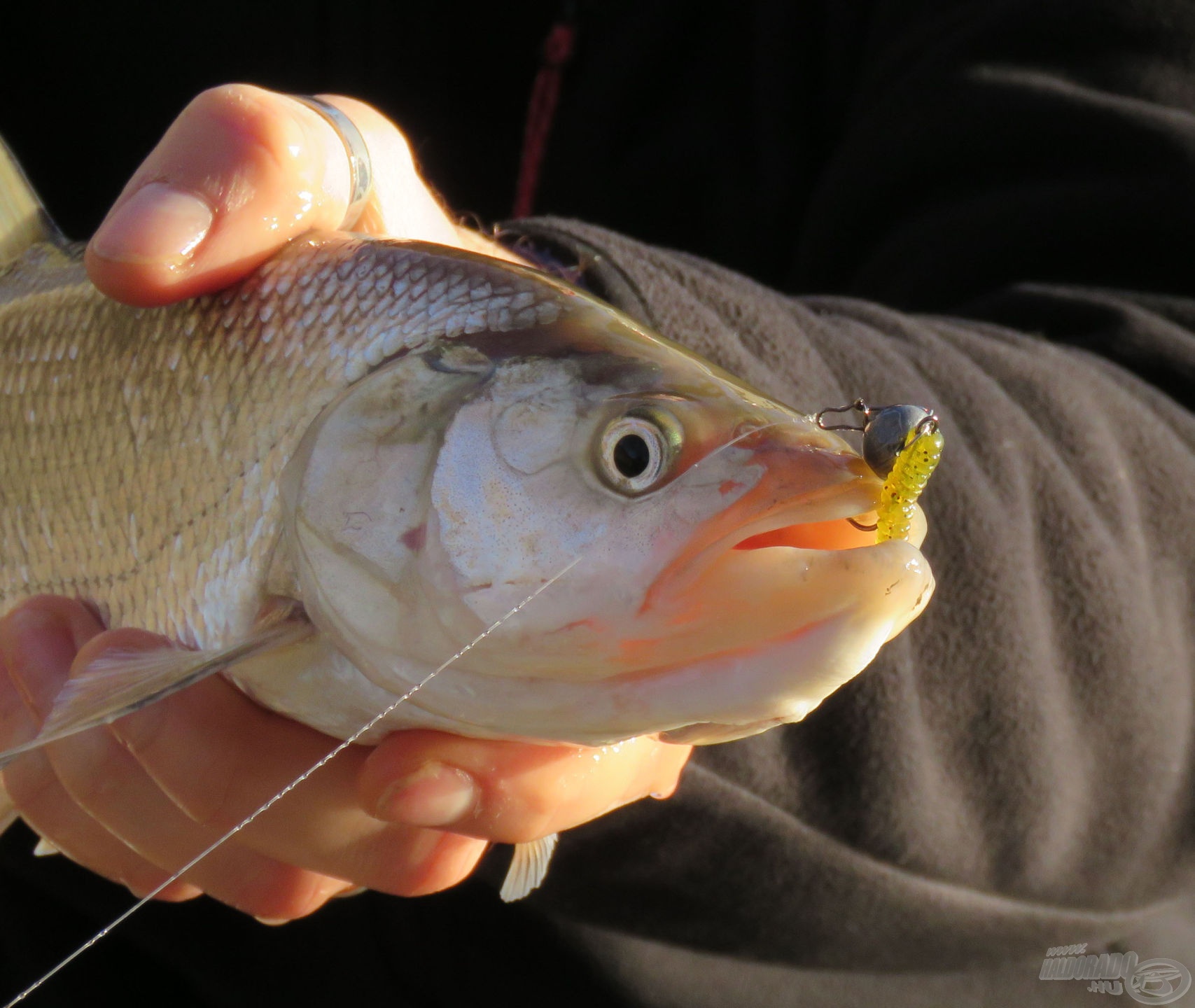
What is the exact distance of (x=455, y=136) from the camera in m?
2.30

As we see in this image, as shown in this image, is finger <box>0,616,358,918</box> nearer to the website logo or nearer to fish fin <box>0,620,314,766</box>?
fish fin <box>0,620,314,766</box>

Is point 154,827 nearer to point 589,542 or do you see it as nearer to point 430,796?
point 430,796

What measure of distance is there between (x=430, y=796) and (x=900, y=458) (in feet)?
1.63

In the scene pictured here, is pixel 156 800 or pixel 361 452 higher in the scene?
pixel 361 452

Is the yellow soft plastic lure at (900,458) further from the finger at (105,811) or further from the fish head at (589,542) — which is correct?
the finger at (105,811)

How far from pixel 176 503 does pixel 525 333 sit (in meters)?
0.42

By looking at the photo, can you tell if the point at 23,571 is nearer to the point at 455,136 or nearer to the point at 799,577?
the point at 799,577

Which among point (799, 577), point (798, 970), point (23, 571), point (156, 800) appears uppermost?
point (799, 577)

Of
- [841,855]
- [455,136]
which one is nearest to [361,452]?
[841,855]

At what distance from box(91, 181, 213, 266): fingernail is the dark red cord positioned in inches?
52.1

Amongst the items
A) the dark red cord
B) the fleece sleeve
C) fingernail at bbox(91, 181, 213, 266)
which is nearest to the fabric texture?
the fleece sleeve

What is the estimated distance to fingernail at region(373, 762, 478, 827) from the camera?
0.82 m

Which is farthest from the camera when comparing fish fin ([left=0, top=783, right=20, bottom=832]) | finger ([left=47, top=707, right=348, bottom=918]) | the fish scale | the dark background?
the dark background

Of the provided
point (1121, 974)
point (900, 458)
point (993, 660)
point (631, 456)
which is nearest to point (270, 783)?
point (631, 456)
